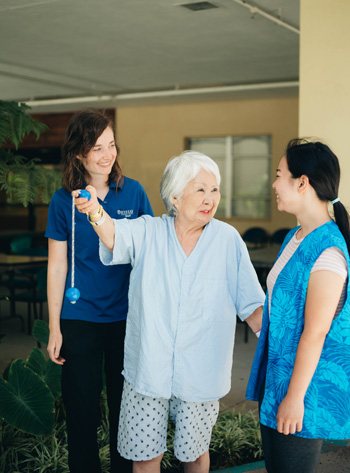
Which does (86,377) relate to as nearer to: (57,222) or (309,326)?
(57,222)

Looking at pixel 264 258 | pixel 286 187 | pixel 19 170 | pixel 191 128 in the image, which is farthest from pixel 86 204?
pixel 191 128

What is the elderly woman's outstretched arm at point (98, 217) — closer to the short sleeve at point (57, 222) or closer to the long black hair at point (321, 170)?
the short sleeve at point (57, 222)

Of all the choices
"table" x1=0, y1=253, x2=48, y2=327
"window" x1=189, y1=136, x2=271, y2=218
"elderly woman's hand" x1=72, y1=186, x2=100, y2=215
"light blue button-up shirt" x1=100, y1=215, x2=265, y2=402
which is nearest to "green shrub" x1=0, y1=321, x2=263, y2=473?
"light blue button-up shirt" x1=100, y1=215, x2=265, y2=402

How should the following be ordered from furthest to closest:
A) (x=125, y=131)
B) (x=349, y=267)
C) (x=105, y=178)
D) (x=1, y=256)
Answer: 1. (x=125, y=131)
2. (x=1, y=256)
3. (x=105, y=178)
4. (x=349, y=267)

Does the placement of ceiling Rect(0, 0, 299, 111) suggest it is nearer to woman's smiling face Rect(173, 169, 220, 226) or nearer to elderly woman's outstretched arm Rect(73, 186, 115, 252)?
woman's smiling face Rect(173, 169, 220, 226)

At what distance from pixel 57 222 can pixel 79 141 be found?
328 mm

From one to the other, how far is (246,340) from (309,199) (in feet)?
14.8

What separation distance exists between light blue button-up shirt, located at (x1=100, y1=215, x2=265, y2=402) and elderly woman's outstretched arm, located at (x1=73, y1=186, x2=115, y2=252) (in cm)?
3

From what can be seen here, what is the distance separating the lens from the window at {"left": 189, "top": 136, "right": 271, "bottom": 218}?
10.8m

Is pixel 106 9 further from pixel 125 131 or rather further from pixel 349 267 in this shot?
pixel 125 131

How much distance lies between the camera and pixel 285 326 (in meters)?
1.72

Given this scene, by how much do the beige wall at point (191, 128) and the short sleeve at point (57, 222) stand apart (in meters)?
7.96

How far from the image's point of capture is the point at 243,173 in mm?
11086

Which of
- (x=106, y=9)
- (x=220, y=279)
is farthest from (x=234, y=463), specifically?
(x=106, y=9)
